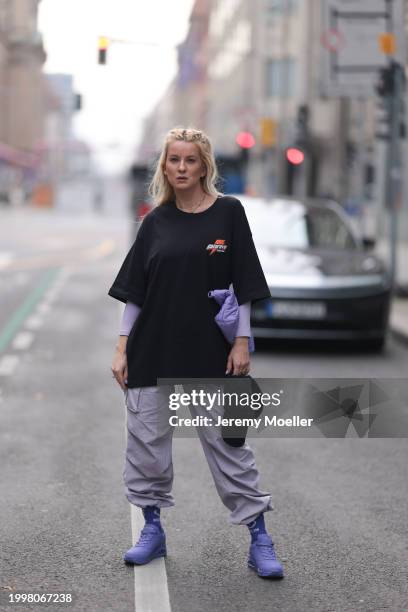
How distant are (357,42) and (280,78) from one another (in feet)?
147

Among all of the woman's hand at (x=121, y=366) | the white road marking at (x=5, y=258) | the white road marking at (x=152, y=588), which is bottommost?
the white road marking at (x=5, y=258)

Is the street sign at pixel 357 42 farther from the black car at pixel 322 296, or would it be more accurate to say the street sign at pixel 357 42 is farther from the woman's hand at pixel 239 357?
the woman's hand at pixel 239 357

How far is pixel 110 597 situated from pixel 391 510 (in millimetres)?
1861

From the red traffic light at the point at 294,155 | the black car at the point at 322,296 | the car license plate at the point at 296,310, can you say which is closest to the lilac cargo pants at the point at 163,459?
the black car at the point at 322,296

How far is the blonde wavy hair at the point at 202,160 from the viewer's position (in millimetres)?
4320

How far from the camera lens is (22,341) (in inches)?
463

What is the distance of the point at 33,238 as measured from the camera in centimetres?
3791

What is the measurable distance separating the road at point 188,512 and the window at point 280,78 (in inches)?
2099

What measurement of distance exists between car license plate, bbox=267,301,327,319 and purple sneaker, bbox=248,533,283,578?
6629 mm

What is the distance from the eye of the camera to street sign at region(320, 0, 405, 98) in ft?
57.7

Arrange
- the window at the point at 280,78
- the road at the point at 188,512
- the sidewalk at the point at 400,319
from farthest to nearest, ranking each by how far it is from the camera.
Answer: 1. the window at the point at 280,78
2. the sidewalk at the point at 400,319
3. the road at the point at 188,512

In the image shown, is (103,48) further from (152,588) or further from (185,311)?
(152,588)

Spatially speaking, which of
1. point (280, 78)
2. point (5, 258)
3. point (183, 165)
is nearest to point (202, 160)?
point (183, 165)

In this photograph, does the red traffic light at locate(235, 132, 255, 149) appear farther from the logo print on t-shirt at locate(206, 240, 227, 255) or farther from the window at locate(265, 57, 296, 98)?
the window at locate(265, 57, 296, 98)
